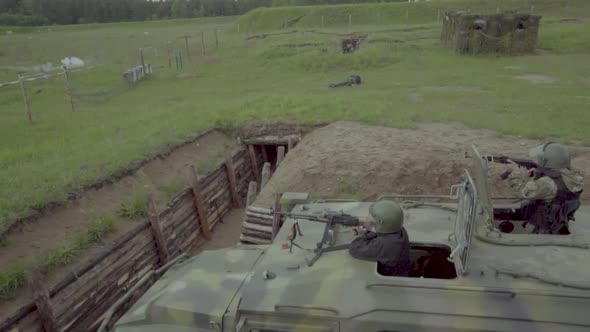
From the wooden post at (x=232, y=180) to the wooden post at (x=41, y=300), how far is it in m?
6.25

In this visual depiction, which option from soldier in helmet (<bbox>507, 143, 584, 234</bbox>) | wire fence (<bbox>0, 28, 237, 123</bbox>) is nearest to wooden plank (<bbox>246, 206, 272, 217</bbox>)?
soldier in helmet (<bbox>507, 143, 584, 234</bbox>)

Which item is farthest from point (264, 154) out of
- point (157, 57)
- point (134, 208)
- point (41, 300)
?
point (157, 57)

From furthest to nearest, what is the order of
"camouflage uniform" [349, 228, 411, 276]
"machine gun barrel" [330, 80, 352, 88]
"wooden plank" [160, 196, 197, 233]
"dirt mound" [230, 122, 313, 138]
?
"machine gun barrel" [330, 80, 352, 88] → "dirt mound" [230, 122, 313, 138] → "wooden plank" [160, 196, 197, 233] → "camouflage uniform" [349, 228, 411, 276]

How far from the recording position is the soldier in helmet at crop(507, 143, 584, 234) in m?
5.54

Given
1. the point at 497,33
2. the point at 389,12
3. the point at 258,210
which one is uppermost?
the point at 389,12

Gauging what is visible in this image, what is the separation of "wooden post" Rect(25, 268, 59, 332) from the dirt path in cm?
50

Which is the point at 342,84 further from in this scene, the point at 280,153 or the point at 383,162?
the point at 383,162

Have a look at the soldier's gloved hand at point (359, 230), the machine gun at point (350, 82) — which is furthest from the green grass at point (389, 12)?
the soldier's gloved hand at point (359, 230)

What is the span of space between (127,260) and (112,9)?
92.2 meters

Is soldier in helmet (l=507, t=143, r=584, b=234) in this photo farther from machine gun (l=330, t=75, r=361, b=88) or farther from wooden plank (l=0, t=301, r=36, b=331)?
machine gun (l=330, t=75, r=361, b=88)

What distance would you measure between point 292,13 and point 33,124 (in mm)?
38546

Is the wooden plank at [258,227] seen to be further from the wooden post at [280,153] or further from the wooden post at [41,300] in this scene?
the wooden post at [41,300]

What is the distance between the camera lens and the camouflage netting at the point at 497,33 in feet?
91.0

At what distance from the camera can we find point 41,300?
246 inches
